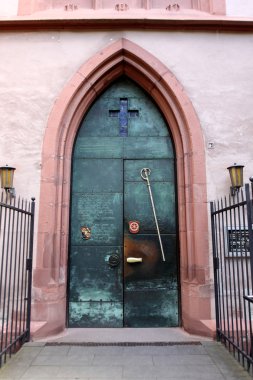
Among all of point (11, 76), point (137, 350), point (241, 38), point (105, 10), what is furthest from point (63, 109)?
point (137, 350)

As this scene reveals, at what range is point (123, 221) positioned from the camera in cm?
610

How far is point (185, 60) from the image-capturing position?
632cm

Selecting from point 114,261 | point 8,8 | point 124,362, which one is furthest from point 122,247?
point 8,8

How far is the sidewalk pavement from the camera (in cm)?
391

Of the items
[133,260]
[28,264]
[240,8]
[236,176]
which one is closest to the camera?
[28,264]

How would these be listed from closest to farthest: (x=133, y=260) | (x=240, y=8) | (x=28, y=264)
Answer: (x=28, y=264), (x=133, y=260), (x=240, y=8)

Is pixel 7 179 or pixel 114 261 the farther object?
pixel 114 261

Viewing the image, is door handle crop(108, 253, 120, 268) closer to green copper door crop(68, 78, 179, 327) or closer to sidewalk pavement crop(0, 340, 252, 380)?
green copper door crop(68, 78, 179, 327)

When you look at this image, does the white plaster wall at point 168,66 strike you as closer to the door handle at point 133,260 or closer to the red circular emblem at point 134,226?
the red circular emblem at point 134,226

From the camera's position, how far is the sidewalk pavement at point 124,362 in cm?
391

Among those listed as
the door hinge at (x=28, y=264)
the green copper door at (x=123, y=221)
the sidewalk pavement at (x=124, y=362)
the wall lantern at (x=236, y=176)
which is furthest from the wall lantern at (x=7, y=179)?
the wall lantern at (x=236, y=176)

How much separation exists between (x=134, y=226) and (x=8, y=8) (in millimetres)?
4975

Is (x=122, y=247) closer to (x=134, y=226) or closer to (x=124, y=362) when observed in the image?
(x=134, y=226)

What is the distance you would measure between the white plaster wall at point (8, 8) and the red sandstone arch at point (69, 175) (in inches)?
76.7
